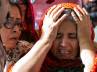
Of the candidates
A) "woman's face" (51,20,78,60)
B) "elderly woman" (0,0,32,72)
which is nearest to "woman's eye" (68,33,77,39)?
"woman's face" (51,20,78,60)

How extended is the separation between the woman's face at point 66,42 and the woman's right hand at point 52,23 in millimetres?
20

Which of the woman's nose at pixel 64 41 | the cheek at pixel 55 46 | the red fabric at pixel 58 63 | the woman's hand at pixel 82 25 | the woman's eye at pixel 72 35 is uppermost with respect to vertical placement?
the woman's hand at pixel 82 25

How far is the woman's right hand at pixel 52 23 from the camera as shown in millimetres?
1327

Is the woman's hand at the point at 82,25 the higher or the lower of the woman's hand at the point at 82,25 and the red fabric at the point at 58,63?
the higher

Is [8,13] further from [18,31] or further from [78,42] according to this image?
[78,42]

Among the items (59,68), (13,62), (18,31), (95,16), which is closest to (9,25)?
(18,31)

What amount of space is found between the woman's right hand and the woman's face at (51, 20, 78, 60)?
20 mm

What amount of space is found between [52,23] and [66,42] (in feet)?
0.32

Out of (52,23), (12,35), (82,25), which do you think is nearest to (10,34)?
(12,35)

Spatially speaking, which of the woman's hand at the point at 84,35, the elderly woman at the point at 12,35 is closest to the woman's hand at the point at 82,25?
the woman's hand at the point at 84,35

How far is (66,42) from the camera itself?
1.31m

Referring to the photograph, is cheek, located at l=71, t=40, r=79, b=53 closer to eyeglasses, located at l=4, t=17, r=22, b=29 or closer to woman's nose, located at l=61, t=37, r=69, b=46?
woman's nose, located at l=61, t=37, r=69, b=46

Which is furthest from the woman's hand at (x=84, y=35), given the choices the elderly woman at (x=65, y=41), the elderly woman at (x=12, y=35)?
the elderly woman at (x=12, y=35)

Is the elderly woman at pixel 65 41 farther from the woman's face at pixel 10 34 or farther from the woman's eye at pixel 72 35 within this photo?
the woman's face at pixel 10 34
